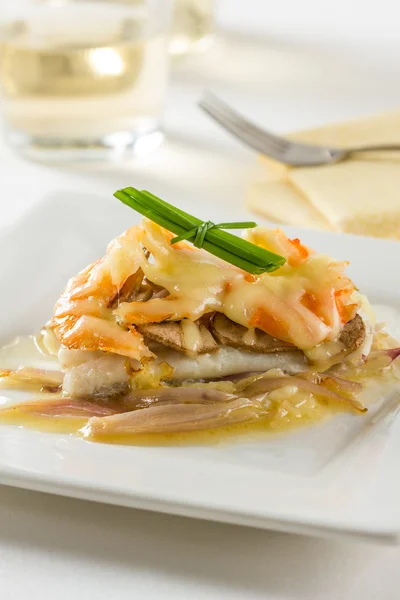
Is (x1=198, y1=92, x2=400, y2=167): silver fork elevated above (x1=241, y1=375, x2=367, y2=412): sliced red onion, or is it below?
below

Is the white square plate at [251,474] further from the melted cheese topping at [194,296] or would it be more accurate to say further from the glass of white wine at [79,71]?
the glass of white wine at [79,71]

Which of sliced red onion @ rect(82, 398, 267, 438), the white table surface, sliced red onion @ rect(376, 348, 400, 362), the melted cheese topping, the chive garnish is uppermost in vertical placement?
the chive garnish

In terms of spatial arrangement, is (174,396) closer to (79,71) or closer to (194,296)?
(194,296)

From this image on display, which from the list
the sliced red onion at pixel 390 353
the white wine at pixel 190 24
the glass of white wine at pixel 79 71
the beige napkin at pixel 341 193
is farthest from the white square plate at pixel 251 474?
the white wine at pixel 190 24

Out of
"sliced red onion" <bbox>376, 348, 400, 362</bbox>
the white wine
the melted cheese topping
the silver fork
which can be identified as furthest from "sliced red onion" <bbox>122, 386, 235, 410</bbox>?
the white wine

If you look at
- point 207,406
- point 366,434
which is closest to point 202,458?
point 207,406

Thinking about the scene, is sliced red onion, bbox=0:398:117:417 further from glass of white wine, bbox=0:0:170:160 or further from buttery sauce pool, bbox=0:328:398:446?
glass of white wine, bbox=0:0:170:160
